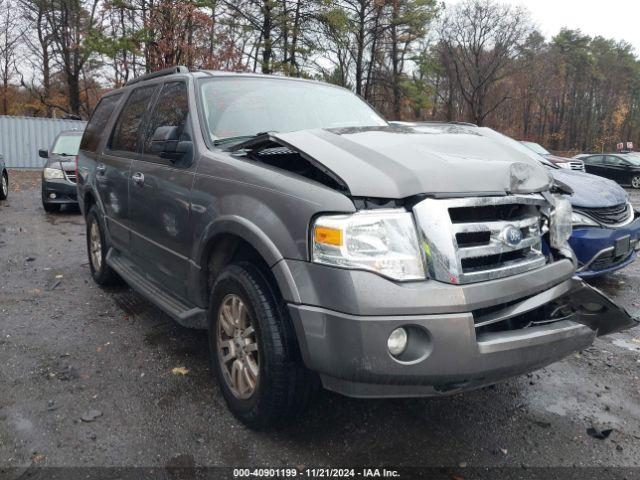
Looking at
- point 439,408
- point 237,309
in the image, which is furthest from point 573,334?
point 237,309

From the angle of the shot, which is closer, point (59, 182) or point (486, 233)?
point (486, 233)

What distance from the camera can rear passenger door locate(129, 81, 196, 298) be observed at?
10.6 ft

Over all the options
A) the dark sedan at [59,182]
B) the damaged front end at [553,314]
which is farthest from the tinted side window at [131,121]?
the dark sedan at [59,182]

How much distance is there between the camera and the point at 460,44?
33938 mm

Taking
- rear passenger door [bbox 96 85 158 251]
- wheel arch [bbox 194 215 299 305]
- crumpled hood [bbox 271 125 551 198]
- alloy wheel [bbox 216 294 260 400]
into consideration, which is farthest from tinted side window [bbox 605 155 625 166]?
alloy wheel [bbox 216 294 260 400]

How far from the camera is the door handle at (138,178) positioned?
3.81 m

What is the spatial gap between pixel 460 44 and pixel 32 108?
28.7 meters

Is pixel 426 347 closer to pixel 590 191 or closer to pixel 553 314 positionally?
pixel 553 314

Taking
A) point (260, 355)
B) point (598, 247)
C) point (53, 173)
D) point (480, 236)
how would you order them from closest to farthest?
1. point (480, 236)
2. point (260, 355)
3. point (598, 247)
4. point (53, 173)

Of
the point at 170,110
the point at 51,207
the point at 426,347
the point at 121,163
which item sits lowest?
the point at 51,207

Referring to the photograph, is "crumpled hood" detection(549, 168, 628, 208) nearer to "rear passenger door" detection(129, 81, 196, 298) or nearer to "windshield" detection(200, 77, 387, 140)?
"windshield" detection(200, 77, 387, 140)

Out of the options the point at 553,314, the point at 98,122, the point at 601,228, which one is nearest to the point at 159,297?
the point at 553,314

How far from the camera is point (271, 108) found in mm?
3629

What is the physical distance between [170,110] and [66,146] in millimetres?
8412
